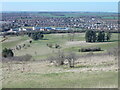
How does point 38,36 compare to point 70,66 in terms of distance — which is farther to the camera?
point 38,36

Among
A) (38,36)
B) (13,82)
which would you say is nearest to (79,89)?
(13,82)

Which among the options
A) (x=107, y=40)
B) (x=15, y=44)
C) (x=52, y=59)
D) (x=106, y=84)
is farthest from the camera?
(x=107, y=40)

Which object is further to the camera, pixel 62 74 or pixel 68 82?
pixel 62 74

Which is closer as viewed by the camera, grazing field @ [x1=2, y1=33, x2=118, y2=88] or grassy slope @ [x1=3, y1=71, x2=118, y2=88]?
grassy slope @ [x1=3, y1=71, x2=118, y2=88]

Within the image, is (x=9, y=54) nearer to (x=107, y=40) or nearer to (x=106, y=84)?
(x=106, y=84)

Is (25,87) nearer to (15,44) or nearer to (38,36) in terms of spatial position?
(15,44)

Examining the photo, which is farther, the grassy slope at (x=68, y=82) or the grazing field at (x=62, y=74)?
the grazing field at (x=62, y=74)

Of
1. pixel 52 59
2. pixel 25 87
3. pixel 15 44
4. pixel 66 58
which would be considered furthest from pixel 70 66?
pixel 15 44

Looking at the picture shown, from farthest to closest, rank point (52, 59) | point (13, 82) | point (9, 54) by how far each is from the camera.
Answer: point (9, 54) → point (52, 59) → point (13, 82)

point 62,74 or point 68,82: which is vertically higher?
point 68,82
